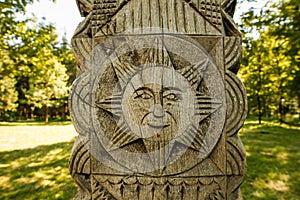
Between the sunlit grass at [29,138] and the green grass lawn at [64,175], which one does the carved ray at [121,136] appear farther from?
the sunlit grass at [29,138]

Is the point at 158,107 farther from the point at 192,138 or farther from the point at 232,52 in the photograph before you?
the point at 232,52

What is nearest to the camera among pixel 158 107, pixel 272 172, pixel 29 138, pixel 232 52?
pixel 158 107

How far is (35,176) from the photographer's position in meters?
4.96

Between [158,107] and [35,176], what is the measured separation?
445 centimetres

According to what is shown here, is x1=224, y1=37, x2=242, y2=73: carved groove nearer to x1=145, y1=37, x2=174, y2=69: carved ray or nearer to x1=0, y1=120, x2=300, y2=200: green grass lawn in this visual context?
x1=145, y1=37, x2=174, y2=69: carved ray

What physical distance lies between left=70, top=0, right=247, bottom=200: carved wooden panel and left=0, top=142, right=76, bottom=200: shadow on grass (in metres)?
2.77

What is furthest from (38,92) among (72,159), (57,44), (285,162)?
(72,159)

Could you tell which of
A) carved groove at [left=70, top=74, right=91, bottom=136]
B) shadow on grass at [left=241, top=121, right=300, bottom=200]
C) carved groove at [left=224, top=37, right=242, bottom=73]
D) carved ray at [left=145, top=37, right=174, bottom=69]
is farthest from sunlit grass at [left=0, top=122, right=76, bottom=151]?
carved groove at [left=224, top=37, right=242, bottom=73]

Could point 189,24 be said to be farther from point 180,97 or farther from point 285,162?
point 285,162

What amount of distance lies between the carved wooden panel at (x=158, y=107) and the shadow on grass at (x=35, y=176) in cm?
277

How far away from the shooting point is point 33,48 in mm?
6027

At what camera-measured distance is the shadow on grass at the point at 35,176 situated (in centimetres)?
398

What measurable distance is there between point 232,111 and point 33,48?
578 cm

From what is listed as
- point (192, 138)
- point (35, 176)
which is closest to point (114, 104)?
point (192, 138)
